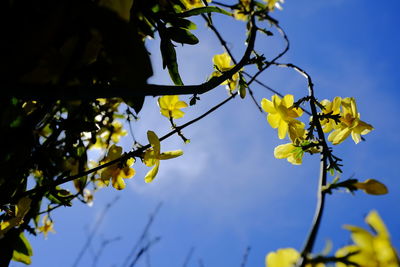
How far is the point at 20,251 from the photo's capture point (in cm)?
105

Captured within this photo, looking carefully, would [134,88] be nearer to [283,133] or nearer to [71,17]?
[71,17]

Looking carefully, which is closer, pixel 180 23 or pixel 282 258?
pixel 282 258

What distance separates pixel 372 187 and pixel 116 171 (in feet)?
2.23

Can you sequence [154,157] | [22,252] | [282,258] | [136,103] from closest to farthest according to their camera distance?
[282,258]
[136,103]
[154,157]
[22,252]

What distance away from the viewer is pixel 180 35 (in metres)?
0.97

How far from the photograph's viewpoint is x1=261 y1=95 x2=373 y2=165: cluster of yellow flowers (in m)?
0.90

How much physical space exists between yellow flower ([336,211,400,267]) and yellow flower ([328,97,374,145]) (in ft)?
1.92

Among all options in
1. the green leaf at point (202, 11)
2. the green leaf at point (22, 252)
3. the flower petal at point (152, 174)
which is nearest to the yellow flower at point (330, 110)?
the green leaf at point (202, 11)

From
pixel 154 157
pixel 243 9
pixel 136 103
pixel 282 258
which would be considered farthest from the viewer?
pixel 243 9

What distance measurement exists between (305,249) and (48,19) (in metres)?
0.33

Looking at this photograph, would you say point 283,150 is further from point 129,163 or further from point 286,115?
point 129,163

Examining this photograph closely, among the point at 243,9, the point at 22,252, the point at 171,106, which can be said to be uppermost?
the point at 243,9

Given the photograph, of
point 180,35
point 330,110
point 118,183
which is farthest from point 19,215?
point 330,110

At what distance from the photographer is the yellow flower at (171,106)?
107 cm
